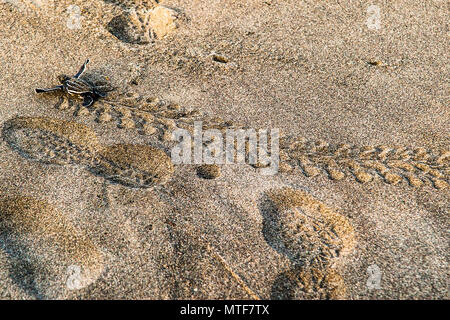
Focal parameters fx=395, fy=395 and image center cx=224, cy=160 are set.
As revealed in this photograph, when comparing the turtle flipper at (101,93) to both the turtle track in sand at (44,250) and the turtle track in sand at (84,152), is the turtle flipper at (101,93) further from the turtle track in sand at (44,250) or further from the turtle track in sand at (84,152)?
the turtle track in sand at (44,250)

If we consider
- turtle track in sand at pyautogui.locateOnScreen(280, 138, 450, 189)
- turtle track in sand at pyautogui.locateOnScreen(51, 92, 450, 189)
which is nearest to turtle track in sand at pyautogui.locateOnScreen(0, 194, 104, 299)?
turtle track in sand at pyautogui.locateOnScreen(51, 92, 450, 189)

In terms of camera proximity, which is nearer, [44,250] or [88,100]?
[44,250]

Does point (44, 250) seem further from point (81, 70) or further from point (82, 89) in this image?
point (81, 70)

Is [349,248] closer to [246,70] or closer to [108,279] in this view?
[108,279]

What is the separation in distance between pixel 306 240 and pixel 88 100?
1448 millimetres

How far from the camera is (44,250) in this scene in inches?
62.6

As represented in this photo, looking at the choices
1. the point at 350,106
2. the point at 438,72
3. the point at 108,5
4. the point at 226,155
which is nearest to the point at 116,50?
the point at 108,5

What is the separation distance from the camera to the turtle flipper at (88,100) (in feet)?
7.41

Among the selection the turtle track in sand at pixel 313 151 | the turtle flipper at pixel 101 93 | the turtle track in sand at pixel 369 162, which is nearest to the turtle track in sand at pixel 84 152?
the turtle track in sand at pixel 313 151

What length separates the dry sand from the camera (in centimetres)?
157

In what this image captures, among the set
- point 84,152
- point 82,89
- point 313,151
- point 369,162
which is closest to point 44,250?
point 84,152

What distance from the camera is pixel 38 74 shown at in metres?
2.43

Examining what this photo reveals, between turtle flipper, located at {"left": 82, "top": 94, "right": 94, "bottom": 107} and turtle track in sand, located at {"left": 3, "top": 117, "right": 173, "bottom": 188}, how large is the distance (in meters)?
0.16

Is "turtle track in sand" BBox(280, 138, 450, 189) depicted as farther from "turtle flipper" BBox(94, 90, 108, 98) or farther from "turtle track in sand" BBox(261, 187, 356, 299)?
"turtle flipper" BBox(94, 90, 108, 98)
